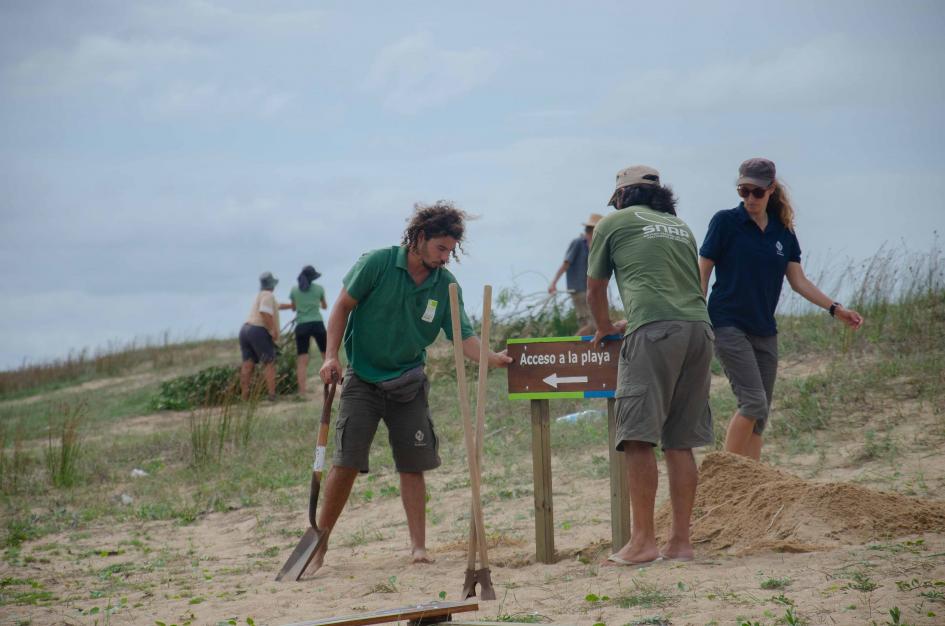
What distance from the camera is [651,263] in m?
4.83

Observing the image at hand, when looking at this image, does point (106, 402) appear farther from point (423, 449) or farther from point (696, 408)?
point (696, 408)

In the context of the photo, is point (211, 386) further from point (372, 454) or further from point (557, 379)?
point (557, 379)

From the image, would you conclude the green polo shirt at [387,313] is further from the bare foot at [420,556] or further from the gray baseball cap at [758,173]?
the gray baseball cap at [758,173]

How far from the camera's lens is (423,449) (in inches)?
226

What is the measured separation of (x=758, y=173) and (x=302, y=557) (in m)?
3.27

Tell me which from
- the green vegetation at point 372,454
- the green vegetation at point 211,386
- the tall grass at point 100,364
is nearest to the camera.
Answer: the green vegetation at point 372,454

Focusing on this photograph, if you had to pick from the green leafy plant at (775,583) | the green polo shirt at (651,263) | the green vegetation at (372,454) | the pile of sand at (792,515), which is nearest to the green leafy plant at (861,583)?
the green leafy plant at (775,583)

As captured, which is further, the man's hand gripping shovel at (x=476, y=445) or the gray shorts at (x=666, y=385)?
the gray shorts at (x=666, y=385)

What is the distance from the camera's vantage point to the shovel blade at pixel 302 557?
5.59 m

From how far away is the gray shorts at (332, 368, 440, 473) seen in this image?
563 cm

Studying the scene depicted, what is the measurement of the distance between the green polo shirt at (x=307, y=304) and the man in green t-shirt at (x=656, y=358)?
912cm

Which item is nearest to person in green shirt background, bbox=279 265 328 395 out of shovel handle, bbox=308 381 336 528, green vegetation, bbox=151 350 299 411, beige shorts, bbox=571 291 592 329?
green vegetation, bbox=151 350 299 411

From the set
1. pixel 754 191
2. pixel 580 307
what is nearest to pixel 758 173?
pixel 754 191

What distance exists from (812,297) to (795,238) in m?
0.36
